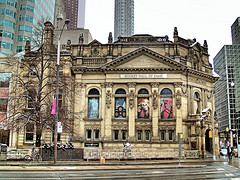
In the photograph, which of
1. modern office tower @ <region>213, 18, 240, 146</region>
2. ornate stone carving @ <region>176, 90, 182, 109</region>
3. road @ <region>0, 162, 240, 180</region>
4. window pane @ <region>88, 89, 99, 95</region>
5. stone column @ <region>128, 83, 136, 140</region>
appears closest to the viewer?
road @ <region>0, 162, 240, 180</region>

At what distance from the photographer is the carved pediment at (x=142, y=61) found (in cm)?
4481

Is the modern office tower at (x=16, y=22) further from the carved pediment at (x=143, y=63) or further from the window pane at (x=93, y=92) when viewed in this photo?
the carved pediment at (x=143, y=63)

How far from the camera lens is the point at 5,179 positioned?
14.2m

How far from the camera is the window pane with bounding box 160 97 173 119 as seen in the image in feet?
147

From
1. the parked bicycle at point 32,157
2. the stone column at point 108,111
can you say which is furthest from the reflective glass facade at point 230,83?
the parked bicycle at point 32,157

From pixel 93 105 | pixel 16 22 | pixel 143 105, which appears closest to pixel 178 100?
pixel 143 105

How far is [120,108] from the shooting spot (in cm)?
4512

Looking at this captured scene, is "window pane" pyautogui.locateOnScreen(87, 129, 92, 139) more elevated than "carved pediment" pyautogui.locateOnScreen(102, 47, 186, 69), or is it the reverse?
"carved pediment" pyautogui.locateOnScreen(102, 47, 186, 69)

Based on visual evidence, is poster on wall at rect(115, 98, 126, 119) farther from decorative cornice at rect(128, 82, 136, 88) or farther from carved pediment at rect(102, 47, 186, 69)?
carved pediment at rect(102, 47, 186, 69)

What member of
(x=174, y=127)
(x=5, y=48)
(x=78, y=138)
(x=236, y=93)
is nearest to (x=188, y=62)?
(x=174, y=127)

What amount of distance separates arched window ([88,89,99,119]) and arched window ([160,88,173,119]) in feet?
35.2

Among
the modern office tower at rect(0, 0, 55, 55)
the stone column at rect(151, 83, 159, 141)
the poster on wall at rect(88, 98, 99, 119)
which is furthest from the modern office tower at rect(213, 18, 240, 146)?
the poster on wall at rect(88, 98, 99, 119)

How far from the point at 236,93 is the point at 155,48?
3051 inches

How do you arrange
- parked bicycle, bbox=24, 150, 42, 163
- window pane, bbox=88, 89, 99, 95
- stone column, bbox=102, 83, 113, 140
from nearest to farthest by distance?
1. parked bicycle, bbox=24, 150, 42, 163
2. stone column, bbox=102, 83, 113, 140
3. window pane, bbox=88, 89, 99, 95
